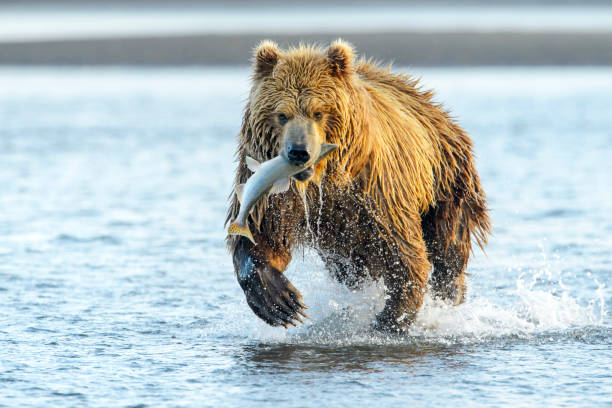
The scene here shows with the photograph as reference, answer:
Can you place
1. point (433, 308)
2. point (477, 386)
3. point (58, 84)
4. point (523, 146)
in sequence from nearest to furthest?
point (477, 386)
point (433, 308)
point (523, 146)
point (58, 84)

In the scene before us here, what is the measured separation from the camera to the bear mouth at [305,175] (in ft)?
18.5

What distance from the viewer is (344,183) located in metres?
6.09

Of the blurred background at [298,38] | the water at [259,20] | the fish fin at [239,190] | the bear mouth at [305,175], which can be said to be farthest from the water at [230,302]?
the water at [259,20]

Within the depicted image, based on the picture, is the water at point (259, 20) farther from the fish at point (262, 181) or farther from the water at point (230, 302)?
the fish at point (262, 181)

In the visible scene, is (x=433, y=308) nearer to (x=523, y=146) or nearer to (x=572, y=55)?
(x=523, y=146)

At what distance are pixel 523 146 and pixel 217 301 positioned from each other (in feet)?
28.6

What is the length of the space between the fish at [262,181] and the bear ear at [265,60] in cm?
54

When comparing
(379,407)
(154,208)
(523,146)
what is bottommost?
(379,407)

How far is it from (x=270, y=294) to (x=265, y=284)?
7cm

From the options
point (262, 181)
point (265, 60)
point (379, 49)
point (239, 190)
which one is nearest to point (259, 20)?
point (379, 49)

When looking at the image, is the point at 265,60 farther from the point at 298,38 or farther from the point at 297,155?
the point at 298,38

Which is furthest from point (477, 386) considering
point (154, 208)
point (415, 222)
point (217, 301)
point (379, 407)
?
point (154, 208)

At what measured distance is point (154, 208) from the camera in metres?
11.1

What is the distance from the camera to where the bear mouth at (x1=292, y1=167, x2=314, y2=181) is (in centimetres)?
564
